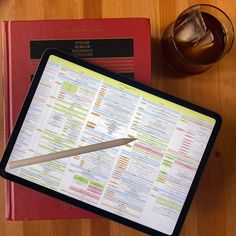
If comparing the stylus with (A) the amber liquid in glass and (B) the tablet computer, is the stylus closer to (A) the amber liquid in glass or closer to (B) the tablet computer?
(B) the tablet computer

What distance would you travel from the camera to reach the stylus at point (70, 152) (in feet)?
1.43

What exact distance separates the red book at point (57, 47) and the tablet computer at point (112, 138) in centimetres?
3

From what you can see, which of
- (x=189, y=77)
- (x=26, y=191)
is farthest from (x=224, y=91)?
(x=26, y=191)

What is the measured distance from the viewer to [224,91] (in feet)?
1.68

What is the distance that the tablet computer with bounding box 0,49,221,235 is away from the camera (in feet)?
1.46

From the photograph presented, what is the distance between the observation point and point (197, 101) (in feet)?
1.66

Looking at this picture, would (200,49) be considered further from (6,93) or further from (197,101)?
(6,93)

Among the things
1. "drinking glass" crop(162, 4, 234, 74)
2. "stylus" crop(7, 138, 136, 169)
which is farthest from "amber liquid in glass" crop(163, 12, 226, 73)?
"stylus" crop(7, 138, 136, 169)

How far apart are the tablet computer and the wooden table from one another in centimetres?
6

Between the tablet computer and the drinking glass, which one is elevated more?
the drinking glass

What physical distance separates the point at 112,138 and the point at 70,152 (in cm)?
5

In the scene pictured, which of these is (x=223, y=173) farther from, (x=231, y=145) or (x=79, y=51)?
(x=79, y=51)

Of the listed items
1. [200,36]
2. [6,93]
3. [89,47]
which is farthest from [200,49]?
[6,93]

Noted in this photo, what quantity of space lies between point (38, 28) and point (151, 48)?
151 mm
